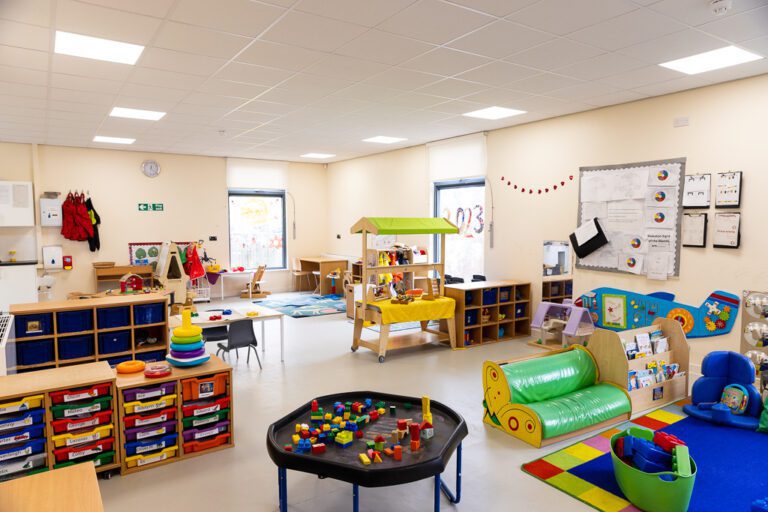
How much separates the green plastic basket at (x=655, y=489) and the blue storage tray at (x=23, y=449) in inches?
145

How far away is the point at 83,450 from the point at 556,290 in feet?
19.0

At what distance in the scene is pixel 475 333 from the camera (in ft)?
22.8

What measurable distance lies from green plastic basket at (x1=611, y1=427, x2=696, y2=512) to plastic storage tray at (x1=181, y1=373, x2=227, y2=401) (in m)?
2.81

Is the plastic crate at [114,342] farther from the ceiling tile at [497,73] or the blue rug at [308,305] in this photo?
Answer: the ceiling tile at [497,73]

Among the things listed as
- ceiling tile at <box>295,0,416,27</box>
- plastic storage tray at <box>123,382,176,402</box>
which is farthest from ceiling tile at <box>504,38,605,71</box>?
plastic storage tray at <box>123,382,176,402</box>

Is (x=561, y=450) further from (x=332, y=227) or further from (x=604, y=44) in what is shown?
(x=332, y=227)

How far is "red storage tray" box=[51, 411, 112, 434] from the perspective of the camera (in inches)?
124

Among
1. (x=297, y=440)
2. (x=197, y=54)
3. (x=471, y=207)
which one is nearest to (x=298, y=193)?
(x=471, y=207)

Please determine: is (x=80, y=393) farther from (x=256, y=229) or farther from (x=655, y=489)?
(x=256, y=229)

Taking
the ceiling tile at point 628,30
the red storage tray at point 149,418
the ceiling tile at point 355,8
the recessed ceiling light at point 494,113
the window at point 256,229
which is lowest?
the red storage tray at point 149,418

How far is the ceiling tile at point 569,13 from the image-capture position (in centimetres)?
319

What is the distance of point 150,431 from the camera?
3.47 meters

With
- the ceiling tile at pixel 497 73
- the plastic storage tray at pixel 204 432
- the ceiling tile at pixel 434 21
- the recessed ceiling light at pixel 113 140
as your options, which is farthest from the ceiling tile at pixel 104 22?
the recessed ceiling light at pixel 113 140

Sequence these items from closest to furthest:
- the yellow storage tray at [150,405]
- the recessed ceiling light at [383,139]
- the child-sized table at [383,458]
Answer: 1. the child-sized table at [383,458]
2. the yellow storage tray at [150,405]
3. the recessed ceiling light at [383,139]
